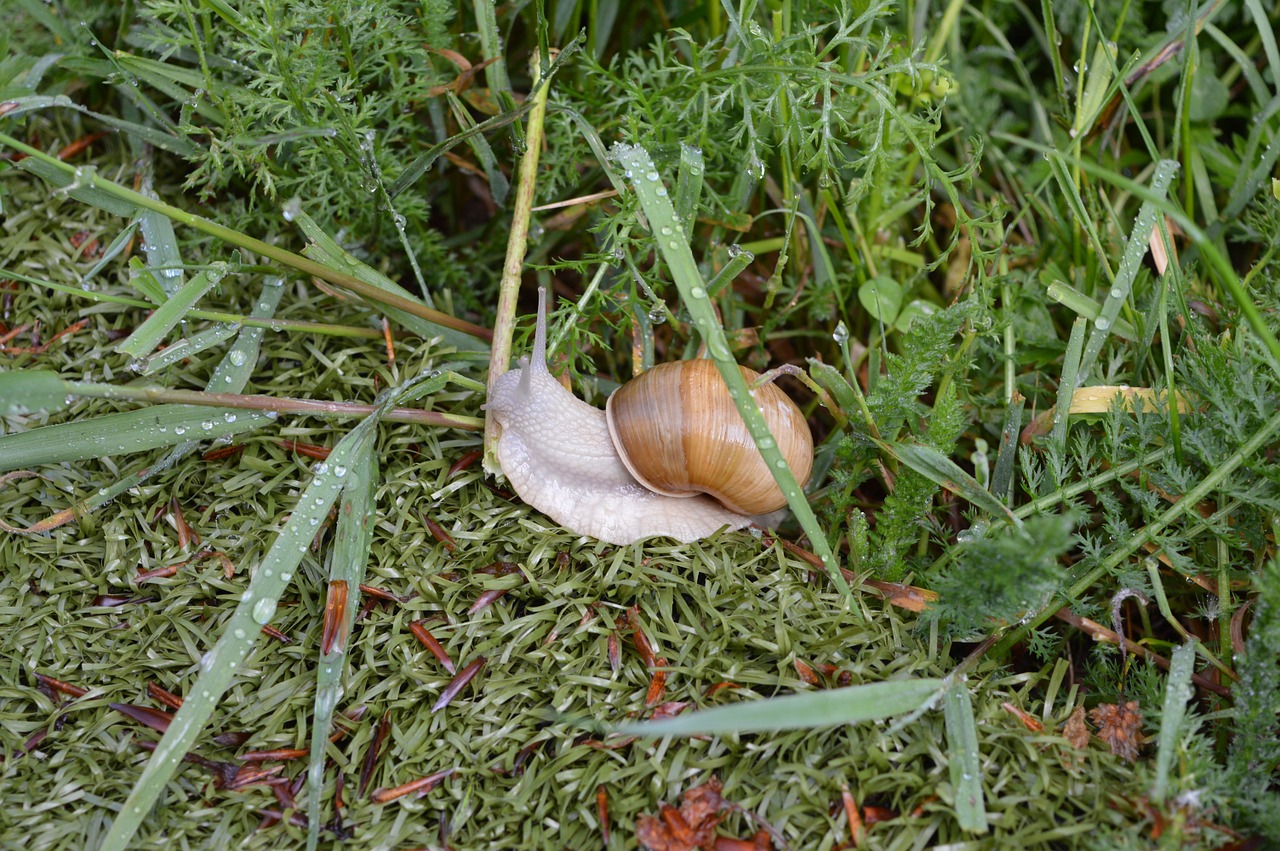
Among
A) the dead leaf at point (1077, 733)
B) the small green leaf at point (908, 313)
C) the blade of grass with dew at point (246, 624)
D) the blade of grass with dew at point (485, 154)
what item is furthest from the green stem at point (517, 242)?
the dead leaf at point (1077, 733)

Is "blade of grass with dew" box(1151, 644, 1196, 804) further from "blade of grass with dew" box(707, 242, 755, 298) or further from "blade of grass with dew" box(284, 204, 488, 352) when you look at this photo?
"blade of grass with dew" box(284, 204, 488, 352)

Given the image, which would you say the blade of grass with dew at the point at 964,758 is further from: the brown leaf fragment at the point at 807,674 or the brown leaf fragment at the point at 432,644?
the brown leaf fragment at the point at 432,644

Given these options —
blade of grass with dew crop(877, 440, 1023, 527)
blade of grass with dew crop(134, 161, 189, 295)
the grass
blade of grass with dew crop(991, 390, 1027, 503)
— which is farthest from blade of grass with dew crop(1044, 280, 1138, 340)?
blade of grass with dew crop(134, 161, 189, 295)

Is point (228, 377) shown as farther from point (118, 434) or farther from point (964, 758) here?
point (964, 758)

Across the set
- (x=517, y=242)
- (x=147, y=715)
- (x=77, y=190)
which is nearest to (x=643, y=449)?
(x=517, y=242)

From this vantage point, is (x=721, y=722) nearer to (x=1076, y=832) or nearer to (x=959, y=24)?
(x=1076, y=832)

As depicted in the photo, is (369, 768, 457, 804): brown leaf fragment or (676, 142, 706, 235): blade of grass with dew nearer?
(369, 768, 457, 804): brown leaf fragment
